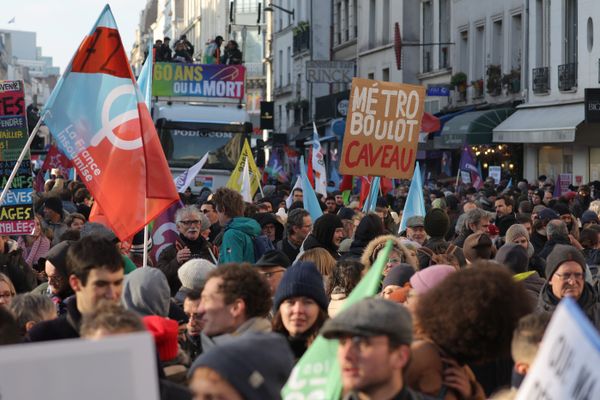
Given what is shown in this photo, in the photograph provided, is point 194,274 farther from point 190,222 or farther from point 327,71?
point 327,71

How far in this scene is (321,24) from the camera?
57.0 meters

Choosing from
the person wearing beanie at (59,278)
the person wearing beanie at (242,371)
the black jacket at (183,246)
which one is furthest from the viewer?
the black jacket at (183,246)

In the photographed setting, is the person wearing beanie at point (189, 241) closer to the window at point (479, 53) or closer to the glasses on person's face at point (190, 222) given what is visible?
the glasses on person's face at point (190, 222)

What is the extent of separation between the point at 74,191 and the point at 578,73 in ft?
45.2

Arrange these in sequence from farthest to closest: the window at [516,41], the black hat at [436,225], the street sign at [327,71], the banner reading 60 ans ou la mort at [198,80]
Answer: the street sign at [327,71] → the window at [516,41] → the banner reading 60 ans ou la mort at [198,80] → the black hat at [436,225]

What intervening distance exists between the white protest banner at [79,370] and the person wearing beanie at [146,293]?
11.4ft

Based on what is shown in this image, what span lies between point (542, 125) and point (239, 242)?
20.8 m

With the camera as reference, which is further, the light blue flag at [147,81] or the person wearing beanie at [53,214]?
the person wearing beanie at [53,214]

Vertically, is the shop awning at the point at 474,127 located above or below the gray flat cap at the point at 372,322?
above

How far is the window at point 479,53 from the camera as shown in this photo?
37.0m

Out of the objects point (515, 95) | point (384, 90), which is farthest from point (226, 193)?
point (515, 95)

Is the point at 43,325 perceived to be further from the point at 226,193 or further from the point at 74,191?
the point at 74,191

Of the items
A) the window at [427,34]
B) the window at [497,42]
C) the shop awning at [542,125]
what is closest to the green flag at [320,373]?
the shop awning at [542,125]

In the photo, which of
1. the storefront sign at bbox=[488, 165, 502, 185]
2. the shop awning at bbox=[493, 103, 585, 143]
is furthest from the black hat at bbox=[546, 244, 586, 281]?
the shop awning at bbox=[493, 103, 585, 143]
